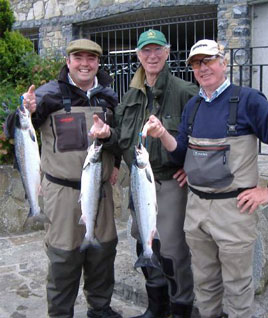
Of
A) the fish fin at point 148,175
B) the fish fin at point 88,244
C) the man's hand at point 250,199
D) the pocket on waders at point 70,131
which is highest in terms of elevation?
the pocket on waders at point 70,131

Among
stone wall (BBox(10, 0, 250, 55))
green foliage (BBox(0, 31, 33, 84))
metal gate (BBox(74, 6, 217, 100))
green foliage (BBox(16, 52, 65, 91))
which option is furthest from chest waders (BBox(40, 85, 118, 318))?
stone wall (BBox(10, 0, 250, 55))

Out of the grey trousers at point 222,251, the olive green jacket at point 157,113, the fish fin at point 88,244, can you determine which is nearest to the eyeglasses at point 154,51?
the olive green jacket at point 157,113

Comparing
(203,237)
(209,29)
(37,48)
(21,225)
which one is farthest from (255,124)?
(37,48)

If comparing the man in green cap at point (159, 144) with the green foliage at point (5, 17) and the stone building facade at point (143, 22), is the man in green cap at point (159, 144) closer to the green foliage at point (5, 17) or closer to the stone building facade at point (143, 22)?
the stone building facade at point (143, 22)

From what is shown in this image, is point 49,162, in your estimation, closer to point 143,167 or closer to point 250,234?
point 143,167

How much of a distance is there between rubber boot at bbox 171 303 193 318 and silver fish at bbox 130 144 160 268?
621 millimetres

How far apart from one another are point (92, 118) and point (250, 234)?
149 cm

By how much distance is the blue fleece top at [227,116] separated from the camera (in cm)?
292

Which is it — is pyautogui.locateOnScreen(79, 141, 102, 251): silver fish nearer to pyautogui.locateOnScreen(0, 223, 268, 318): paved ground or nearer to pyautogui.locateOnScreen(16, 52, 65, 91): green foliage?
pyautogui.locateOnScreen(0, 223, 268, 318): paved ground

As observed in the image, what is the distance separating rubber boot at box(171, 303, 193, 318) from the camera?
3.61 meters

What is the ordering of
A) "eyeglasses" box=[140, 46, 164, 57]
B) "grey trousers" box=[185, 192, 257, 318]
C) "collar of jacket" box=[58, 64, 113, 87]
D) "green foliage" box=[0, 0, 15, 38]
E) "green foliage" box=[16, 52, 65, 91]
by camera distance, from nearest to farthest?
"grey trousers" box=[185, 192, 257, 318]
"eyeglasses" box=[140, 46, 164, 57]
"collar of jacket" box=[58, 64, 113, 87]
"green foliage" box=[16, 52, 65, 91]
"green foliage" box=[0, 0, 15, 38]

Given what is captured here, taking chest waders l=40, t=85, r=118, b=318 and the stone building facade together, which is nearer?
chest waders l=40, t=85, r=118, b=318

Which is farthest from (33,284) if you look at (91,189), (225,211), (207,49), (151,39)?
(207,49)

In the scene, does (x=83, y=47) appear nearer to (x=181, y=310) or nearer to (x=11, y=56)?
(x=181, y=310)
